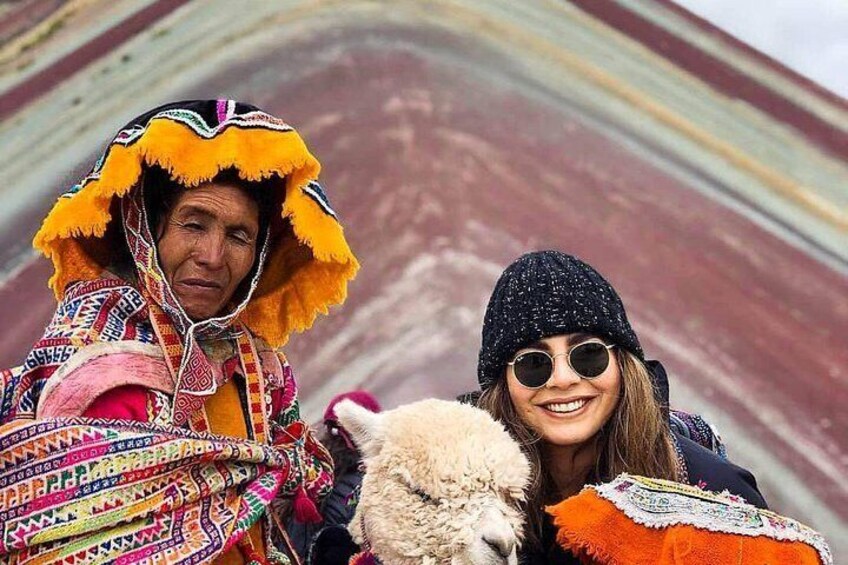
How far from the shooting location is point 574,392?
1.74m

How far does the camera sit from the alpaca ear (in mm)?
1507

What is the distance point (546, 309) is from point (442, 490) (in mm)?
567

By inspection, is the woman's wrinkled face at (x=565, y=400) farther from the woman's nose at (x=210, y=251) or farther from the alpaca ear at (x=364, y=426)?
the woman's nose at (x=210, y=251)

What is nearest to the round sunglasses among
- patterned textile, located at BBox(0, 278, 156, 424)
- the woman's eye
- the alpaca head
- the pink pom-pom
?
the alpaca head

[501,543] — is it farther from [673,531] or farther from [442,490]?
[673,531]

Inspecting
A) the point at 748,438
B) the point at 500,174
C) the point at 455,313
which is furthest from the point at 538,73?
the point at 748,438

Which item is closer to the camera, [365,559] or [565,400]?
[365,559]

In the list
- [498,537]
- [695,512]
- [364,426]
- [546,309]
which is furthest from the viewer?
[546,309]

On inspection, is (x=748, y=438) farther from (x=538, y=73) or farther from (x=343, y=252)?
(x=343, y=252)

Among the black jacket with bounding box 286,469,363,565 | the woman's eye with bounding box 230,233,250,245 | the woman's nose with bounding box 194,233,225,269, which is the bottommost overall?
the black jacket with bounding box 286,469,363,565

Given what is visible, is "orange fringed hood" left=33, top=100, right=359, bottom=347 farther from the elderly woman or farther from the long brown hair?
the long brown hair

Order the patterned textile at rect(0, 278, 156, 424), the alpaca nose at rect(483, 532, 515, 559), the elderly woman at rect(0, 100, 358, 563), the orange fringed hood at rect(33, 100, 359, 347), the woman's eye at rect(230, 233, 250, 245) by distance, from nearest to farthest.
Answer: the alpaca nose at rect(483, 532, 515, 559), the elderly woman at rect(0, 100, 358, 563), the patterned textile at rect(0, 278, 156, 424), the orange fringed hood at rect(33, 100, 359, 347), the woman's eye at rect(230, 233, 250, 245)

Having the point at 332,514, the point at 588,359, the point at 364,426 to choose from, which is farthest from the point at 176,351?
the point at 588,359

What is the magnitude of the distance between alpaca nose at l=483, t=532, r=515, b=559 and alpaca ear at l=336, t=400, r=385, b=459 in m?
0.30
